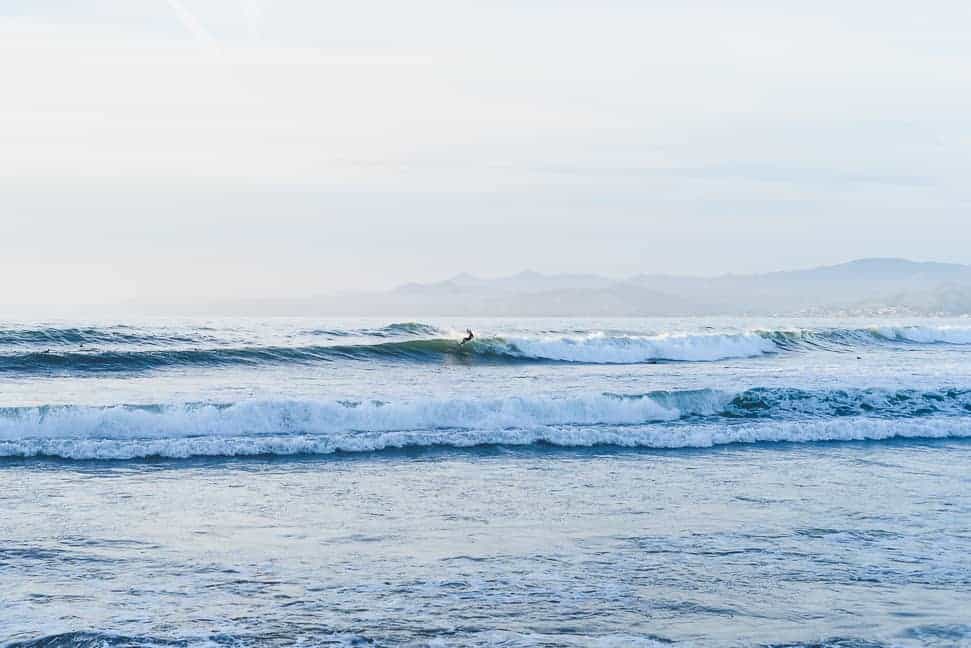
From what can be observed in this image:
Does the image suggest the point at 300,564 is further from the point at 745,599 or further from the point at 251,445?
the point at 251,445

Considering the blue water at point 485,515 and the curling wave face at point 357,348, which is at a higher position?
the curling wave face at point 357,348

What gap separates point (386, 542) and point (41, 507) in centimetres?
465

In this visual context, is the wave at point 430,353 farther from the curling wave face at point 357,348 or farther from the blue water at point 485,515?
the blue water at point 485,515

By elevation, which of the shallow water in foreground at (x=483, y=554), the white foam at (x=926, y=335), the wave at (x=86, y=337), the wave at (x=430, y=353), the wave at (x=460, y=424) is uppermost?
the white foam at (x=926, y=335)

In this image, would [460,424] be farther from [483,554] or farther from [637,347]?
[637,347]

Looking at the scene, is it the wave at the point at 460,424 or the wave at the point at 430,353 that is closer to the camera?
the wave at the point at 460,424

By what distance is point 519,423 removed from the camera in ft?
64.8

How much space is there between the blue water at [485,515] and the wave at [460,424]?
0.06m

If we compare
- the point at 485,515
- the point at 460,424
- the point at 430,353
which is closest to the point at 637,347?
the point at 430,353

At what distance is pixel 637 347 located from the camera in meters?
42.4

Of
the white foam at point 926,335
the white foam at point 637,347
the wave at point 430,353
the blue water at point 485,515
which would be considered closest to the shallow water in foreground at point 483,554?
the blue water at point 485,515

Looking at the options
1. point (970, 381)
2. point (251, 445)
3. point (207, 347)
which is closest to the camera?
point (251, 445)

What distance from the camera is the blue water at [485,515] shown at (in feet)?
25.5

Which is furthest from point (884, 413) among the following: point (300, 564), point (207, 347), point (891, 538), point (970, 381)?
point (207, 347)
